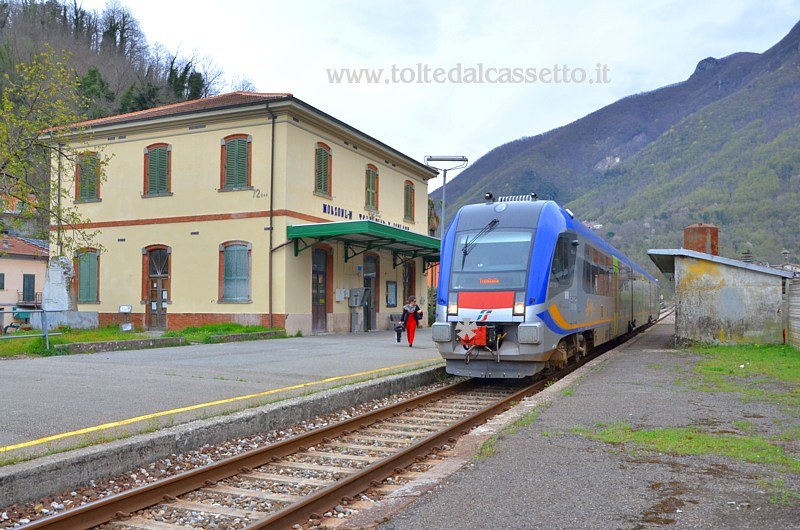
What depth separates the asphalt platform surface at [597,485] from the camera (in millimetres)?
4594

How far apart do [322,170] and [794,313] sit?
15.2 metres

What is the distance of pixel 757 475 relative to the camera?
220 inches

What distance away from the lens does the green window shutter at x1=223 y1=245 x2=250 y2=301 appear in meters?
22.7

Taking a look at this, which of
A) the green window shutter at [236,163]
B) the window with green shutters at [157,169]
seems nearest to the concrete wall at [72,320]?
the window with green shutters at [157,169]

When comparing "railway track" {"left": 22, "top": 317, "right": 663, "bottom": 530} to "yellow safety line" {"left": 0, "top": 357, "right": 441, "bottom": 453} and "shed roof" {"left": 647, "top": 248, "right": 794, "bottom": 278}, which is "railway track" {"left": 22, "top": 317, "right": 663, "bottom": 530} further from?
"shed roof" {"left": 647, "top": 248, "right": 794, "bottom": 278}

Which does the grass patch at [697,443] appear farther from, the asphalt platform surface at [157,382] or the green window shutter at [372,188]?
the green window shutter at [372,188]

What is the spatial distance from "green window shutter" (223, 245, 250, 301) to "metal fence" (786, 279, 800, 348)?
15738mm

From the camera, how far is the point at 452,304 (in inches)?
476

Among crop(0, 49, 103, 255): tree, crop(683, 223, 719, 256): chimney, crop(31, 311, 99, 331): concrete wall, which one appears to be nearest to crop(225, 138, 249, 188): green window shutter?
crop(0, 49, 103, 255): tree

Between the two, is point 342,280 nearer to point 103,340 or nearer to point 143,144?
point 143,144

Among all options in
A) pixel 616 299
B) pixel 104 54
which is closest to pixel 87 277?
pixel 616 299

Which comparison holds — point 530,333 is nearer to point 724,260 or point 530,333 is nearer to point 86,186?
point 724,260

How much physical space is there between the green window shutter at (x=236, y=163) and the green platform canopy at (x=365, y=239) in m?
2.51

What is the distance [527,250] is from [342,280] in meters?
14.1
